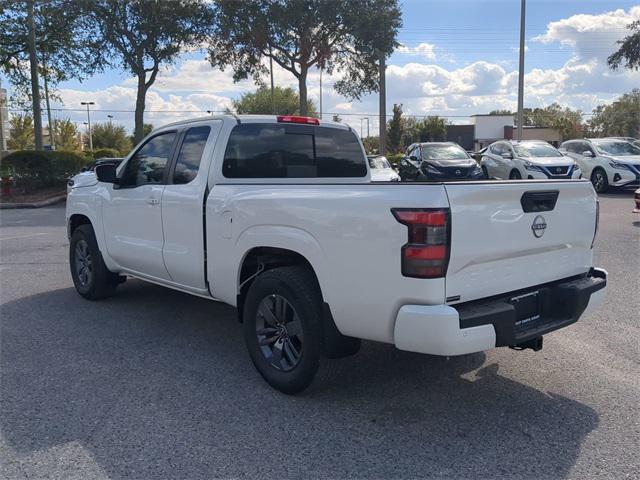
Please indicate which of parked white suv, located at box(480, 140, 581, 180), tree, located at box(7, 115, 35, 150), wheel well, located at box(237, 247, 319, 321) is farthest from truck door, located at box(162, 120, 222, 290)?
tree, located at box(7, 115, 35, 150)

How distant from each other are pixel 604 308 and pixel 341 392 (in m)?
3.34

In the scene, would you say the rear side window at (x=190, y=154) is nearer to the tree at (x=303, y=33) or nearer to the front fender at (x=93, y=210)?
the front fender at (x=93, y=210)

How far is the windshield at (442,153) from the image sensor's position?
19.0 meters

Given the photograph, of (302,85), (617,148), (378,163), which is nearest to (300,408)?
(378,163)

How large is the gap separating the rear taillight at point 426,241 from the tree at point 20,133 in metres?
64.4

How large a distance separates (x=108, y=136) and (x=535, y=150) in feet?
212

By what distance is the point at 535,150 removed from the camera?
60.8ft

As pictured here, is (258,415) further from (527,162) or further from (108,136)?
(108,136)

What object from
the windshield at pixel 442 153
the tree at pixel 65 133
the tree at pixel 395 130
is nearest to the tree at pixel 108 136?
the tree at pixel 65 133

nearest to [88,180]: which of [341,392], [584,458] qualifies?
[341,392]

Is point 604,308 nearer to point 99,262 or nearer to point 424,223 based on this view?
point 424,223

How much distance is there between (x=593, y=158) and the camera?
730 inches

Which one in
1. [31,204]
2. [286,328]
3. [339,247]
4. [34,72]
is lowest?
[31,204]

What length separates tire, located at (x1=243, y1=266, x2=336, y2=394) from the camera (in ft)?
12.5
